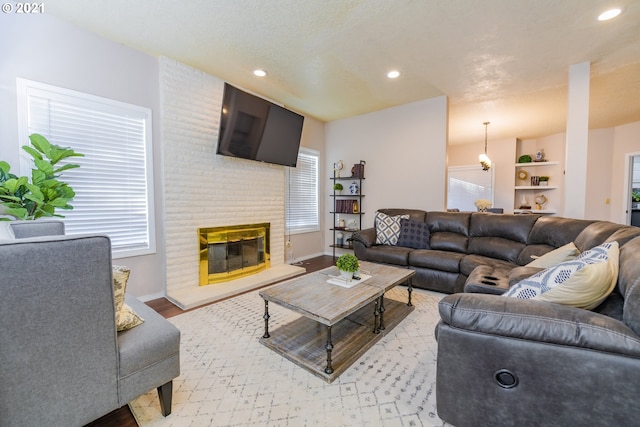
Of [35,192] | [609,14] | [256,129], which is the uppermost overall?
[609,14]

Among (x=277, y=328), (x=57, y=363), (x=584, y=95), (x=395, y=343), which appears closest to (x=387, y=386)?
(x=395, y=343)

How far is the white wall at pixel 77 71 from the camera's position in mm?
2197

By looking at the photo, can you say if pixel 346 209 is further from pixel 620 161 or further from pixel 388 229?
pixel 620 161

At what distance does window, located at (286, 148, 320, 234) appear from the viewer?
4.85m

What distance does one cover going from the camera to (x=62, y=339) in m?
1.02

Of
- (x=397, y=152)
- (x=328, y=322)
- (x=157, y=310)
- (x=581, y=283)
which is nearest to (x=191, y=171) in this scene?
(x=157, y=310)

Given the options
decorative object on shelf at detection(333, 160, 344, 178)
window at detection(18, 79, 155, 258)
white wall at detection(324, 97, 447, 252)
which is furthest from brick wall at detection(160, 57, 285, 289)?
white wall at detection(324, 97, 447, 252)

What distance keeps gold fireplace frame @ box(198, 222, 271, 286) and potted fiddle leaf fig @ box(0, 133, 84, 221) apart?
58.0 inches

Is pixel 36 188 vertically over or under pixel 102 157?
under

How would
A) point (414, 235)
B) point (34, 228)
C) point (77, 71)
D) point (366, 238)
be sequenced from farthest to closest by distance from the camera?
point (366, 238)
point (414, 235)
point (77, 71)
point (34, 228)

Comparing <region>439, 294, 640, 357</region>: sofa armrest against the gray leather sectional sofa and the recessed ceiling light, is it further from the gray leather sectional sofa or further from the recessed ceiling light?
the recessed ceiling light

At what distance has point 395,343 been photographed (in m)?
2.15

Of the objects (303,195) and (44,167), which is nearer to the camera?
(44,167)

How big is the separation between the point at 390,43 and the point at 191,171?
106 inches
